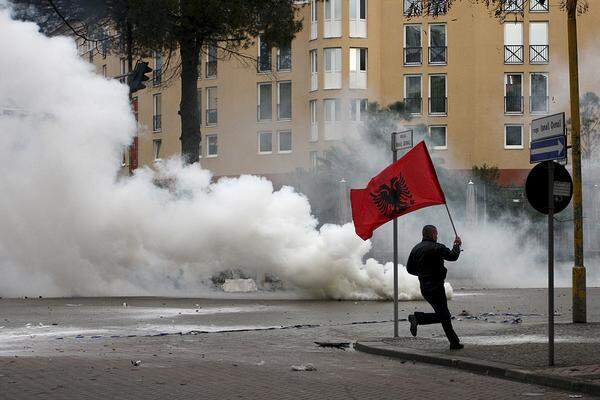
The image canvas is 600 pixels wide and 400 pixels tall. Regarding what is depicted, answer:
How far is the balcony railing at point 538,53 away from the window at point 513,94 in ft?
3.48

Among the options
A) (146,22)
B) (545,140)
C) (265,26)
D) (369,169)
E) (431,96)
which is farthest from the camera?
(431,96)

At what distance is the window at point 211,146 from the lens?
196ft

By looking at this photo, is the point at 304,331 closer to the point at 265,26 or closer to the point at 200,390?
the point at 200,390

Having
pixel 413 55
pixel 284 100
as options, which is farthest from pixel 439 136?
pixel 284 100

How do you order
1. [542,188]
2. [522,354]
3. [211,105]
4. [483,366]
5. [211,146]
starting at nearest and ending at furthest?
[483,366] < [542,188] < [522,354] < [211,105] < [211,146]

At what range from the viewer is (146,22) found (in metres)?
28.4

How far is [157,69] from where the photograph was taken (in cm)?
4181

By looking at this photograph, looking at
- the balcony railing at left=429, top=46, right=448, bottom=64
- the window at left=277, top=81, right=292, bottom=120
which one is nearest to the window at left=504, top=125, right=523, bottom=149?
the balcony railing at left=429, top=46, right=448, bottom=64

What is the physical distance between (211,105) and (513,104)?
16088 mm

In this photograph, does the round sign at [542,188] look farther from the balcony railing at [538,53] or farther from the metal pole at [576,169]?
the balcony railing at [538,53]

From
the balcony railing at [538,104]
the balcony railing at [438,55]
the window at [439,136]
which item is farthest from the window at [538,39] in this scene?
the window at [439,136]

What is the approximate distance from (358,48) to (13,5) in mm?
30368

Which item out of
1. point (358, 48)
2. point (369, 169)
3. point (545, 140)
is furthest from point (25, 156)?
point (358, 48)

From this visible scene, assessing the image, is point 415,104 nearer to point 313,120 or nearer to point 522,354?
point 313,120
